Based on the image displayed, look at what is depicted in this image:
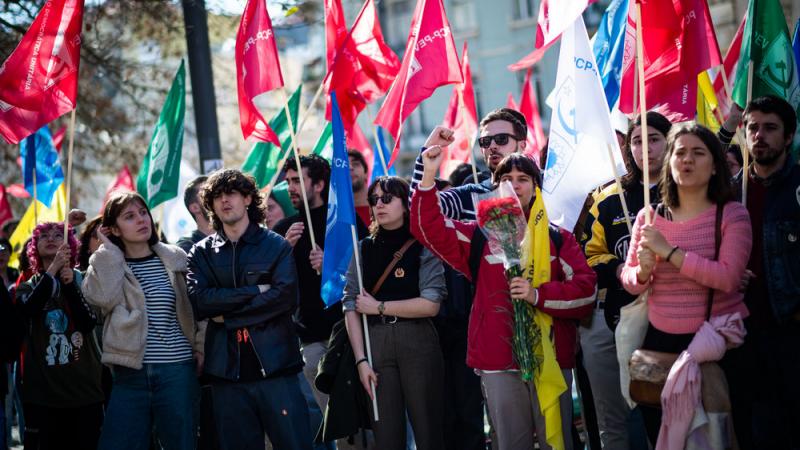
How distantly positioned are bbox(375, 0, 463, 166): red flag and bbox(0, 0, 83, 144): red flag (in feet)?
7.51

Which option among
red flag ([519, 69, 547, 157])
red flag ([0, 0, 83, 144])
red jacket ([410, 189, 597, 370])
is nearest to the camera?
red jacket ([410, 189, 597, 370])

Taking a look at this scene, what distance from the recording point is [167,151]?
1027 centimetres

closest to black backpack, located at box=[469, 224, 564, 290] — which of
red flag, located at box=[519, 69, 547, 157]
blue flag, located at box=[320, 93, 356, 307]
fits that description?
blue flag, located at box=[320, 93, 356, 307]

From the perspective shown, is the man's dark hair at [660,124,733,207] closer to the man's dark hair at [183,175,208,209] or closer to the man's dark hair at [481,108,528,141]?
the man's dark hair at [481,108,528,141]

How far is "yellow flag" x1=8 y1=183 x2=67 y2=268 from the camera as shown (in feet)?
38.5

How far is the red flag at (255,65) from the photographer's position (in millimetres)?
8602


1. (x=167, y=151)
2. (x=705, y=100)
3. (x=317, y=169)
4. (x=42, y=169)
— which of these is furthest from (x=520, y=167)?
(x=42, y=169)

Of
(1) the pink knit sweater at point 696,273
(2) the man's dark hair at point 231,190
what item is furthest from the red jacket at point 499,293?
(2) the man's dark hair at point 231,190

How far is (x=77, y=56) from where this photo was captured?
8.16m

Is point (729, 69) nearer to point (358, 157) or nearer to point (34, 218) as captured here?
point (358, 157)

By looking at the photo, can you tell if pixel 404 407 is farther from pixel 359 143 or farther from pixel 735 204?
pixel 359 143

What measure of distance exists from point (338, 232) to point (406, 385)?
Result: 3.72 feet

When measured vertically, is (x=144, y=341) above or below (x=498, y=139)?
below

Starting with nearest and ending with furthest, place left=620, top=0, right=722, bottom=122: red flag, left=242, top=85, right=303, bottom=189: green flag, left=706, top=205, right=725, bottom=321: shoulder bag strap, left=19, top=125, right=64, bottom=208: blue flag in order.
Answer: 1. left=706, top=205, right=725, bottom=321: shoulder bag strap
2. left=620, top=0, right=722, bottom=122: red flag
3. left=19, top=125, right=64, bottom=208: blue flag
4. left=242, top=85, right=303, bottom=189: green flag
